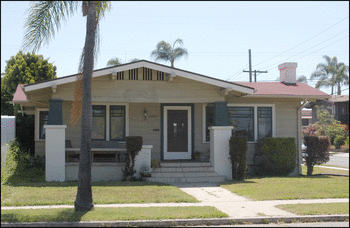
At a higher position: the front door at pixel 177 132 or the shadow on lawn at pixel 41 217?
the front door at pixel 177 132

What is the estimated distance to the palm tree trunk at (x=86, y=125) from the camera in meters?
7.97

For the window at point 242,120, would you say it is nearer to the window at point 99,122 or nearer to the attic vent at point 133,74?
the attic vent at point 133,74

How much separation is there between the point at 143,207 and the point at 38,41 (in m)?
5.13

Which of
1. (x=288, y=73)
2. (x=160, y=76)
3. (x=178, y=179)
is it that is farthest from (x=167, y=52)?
(x=178, y=179)

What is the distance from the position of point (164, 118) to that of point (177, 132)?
0.83 metres

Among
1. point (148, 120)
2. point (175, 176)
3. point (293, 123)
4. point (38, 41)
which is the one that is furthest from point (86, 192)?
point (293, 123)

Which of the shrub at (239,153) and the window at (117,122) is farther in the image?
the window at (117,122)

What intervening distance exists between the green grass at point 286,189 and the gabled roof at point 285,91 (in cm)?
384

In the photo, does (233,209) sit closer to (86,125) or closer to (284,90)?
(86,125)

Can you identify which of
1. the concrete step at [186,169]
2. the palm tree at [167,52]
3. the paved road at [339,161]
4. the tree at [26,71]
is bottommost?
the paved road at [339,161]

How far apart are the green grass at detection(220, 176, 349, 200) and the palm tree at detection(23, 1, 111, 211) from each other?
15.1 feet

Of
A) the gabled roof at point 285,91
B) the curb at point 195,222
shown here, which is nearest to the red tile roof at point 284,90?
the gabled roof at point 285,91

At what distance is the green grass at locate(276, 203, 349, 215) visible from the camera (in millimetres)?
7914

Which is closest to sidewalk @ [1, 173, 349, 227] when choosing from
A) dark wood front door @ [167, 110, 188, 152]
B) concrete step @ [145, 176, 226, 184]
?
concrete step @ [145, 176, 226, 184]
